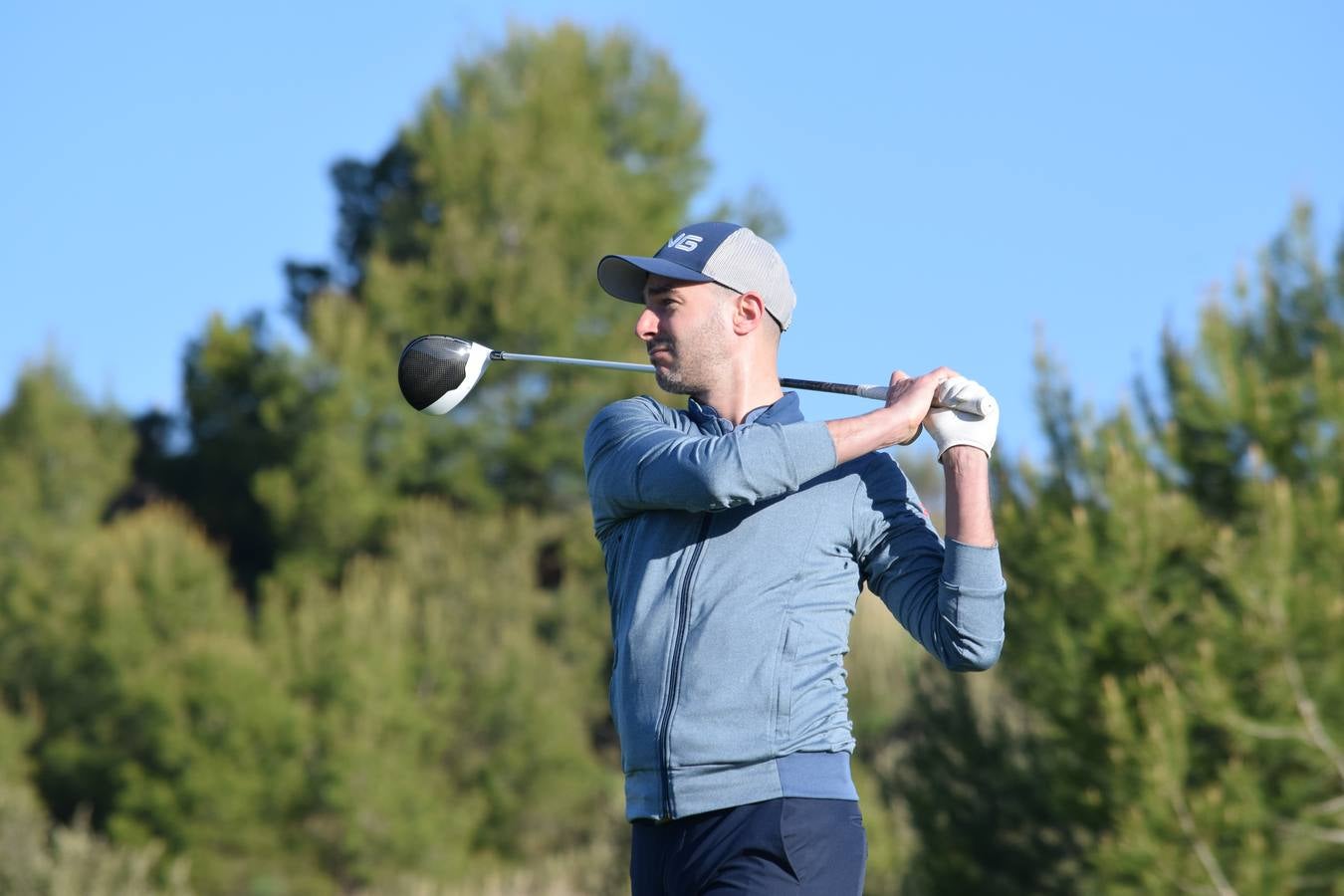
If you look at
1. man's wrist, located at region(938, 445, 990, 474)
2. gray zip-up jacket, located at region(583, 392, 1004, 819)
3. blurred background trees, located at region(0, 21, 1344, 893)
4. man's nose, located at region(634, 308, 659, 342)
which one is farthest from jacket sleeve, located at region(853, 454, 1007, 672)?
blurred background trees, located at region(0, 21, 1344, 893)

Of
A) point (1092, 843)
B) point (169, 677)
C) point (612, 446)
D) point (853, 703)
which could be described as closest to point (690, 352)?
point (612, 446)

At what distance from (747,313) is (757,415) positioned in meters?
0.20

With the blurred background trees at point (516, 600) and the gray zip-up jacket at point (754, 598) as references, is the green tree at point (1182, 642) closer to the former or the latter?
the blurred background trees at point (516, 600)

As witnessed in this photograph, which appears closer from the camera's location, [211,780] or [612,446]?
[612,446]

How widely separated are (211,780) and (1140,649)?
1235 cm

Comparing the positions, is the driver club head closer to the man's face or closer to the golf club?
the golf club

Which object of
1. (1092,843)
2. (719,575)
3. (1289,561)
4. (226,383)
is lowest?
(1092,843)

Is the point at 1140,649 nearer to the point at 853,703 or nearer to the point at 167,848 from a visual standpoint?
the point at 853,703

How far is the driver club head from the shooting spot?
12.0ft

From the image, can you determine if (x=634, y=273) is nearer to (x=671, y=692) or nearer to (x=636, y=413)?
(x=636, y=413)

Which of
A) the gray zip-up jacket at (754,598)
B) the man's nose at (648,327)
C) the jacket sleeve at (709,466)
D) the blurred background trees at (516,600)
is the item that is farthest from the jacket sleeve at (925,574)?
the blurred background trees at (516,600)

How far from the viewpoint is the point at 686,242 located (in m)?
3.30

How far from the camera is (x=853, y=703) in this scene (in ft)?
72.3

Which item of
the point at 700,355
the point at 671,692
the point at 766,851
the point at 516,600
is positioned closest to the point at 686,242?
the point at 700,355
